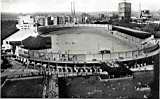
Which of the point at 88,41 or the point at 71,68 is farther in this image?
the point at 88,41

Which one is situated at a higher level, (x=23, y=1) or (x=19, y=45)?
(x=23, y=1)

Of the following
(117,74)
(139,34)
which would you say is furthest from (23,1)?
(139,34)

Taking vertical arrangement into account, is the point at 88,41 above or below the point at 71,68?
above

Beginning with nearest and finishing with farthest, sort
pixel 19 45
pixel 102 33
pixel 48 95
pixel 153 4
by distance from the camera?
1. pixel 48 95
2. pixel 153 4
3. pixel 19 45
4. pixel 102 33

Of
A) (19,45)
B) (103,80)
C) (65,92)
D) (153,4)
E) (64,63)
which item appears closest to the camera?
(65,92)

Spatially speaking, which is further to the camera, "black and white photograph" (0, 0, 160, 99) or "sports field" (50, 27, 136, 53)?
"sports field" (50, 27, 136, 53)

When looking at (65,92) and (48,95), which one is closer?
(48,95)

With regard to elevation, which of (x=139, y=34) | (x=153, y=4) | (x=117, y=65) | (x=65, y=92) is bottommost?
(x=65, y=92)

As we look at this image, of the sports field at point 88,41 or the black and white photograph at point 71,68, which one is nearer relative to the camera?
the black and white photograph at point 71,68

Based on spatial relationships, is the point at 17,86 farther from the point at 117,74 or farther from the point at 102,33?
the point at 102,33
